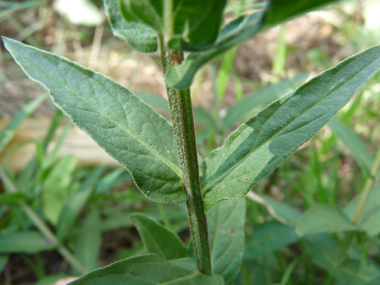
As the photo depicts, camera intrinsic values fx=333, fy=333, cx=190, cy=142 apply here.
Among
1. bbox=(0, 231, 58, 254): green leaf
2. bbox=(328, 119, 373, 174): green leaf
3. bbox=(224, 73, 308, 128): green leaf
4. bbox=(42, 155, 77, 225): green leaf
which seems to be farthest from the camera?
bbox=(224, 73, 308, 128): green leaf

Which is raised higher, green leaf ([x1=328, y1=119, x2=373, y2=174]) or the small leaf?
green leaf ([x1=328, y1=119, x2=373, y2=174])

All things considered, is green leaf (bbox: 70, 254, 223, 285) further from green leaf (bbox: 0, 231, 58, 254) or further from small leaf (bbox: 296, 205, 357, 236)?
green leaf (bbox: 0, 231, 58, 254)

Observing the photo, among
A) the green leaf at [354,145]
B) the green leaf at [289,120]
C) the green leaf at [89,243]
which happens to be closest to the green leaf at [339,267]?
the green leaf at [354,145]

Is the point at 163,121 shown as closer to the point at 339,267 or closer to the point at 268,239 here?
the point at 268,239

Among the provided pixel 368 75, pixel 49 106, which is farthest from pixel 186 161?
pixel 49 106

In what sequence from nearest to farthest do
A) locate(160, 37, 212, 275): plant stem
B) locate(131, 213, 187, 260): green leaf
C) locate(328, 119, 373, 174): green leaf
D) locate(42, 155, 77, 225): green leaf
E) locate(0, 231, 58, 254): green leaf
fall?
locate(160, 37, 212, 275): plant stem
locate(131, 213, 187, 260): green leaf
locate(328, 119, 373, 174): green leaf
locate(0, 231, 58, 254): green leaf
locate(42, 155, 77, 225): green leaf

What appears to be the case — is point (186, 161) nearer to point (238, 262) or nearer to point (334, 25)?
point (238, 262)

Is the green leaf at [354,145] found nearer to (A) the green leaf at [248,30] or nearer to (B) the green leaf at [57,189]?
(A) the green leaf at [248,30]

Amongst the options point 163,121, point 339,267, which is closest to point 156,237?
point 163,121

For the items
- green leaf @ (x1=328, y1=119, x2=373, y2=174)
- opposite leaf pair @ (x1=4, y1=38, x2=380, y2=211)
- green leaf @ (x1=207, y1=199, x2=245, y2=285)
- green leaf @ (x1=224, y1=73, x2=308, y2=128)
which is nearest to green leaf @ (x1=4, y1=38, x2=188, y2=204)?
opposite leaf pair @ (x1=4, y1=38, x2=380, y2=211)
